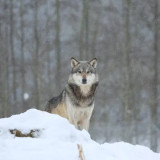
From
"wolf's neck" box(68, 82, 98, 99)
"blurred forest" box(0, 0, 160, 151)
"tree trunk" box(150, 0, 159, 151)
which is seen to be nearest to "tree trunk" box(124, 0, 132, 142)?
"blurred forest" box(0, 0, 160, 151)

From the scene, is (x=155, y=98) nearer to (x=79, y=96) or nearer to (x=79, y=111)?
(x=79, y=96)

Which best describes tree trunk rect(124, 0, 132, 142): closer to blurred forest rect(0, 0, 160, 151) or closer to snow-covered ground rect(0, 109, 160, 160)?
blurred forest rect(0, 0, 160, 151)

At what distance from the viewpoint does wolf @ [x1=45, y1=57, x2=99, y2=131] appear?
27.2 ft

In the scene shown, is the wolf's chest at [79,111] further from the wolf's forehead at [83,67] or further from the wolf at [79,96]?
the wolf's forehead at [83,67]

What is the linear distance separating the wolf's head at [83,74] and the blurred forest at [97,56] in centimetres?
1001

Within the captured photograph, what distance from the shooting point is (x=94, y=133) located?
63.6ft

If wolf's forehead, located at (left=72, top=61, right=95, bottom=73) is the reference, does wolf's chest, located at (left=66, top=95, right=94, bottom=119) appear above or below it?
below

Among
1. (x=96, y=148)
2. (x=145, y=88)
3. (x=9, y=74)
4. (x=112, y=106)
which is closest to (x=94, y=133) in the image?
(x=112, y=106)

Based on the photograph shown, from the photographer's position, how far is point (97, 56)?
20.4m

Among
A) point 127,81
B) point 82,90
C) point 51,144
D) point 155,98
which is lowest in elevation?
point 155,98

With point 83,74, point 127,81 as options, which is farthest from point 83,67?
point 127,81

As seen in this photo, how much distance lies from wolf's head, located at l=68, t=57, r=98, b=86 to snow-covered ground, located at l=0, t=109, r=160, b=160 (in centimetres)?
368

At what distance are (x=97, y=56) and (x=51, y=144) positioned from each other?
16.7 meters

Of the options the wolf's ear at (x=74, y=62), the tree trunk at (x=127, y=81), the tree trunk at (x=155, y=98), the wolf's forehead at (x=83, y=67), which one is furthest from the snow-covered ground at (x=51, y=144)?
the tree trunk at (x=155, y=98)
